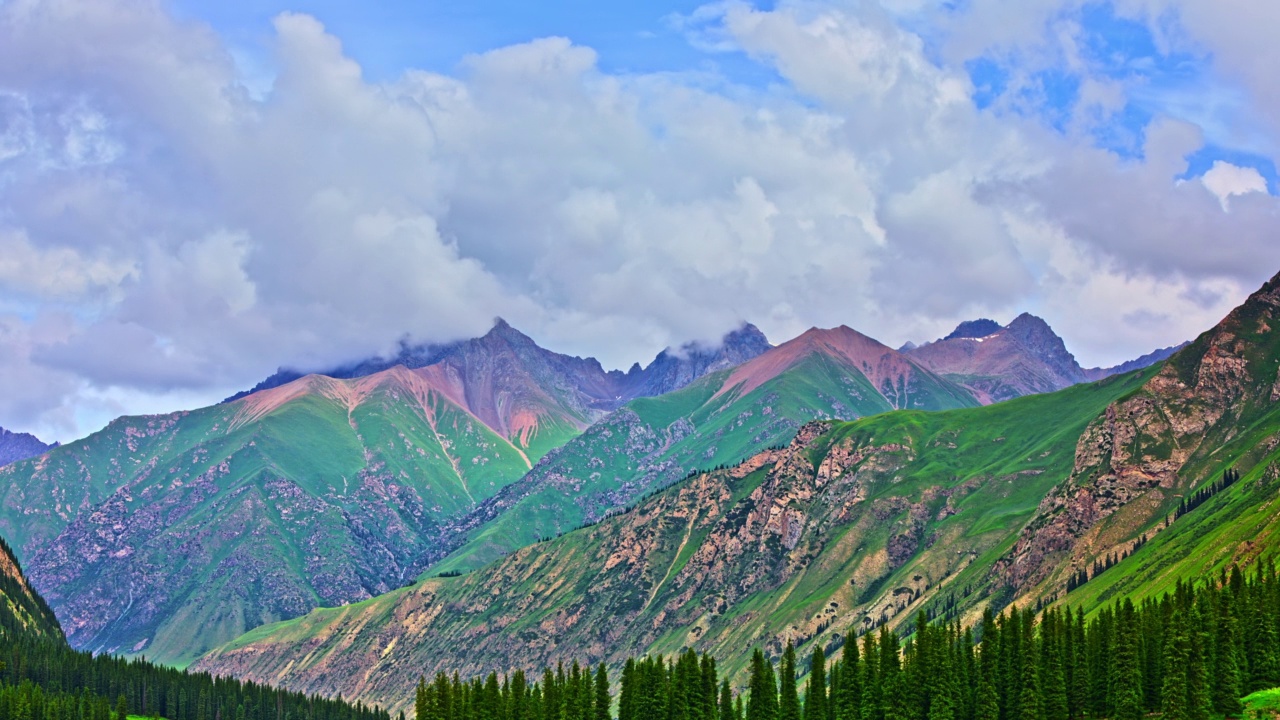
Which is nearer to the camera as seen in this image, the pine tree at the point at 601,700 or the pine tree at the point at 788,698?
the pine tree at the point at 788,698

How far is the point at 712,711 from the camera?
19175 cm

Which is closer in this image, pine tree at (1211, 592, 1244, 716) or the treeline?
pine tree at (1211, 592, 1244, 716)

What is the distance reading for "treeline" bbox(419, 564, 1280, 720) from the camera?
15150cm

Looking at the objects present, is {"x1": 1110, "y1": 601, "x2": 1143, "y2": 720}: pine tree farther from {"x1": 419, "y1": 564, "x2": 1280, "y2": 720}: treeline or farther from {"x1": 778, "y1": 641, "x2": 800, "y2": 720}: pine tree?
{"x1": 778, "y1": 641, "x2": 800, "y2": 720}: pine tree

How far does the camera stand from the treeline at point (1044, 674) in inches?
5965

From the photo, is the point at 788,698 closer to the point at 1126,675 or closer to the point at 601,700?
the point at 601,700

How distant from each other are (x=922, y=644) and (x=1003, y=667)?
Result: 455 inches

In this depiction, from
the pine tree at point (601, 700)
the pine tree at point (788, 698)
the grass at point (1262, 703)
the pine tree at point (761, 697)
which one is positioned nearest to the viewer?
the grass at point (1262, 703)

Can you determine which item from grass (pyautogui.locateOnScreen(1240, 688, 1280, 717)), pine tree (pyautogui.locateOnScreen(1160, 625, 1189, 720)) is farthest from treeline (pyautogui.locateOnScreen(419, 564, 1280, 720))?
grass (pyautogui.locateOnScreen(1240, 688, 1280, 717))

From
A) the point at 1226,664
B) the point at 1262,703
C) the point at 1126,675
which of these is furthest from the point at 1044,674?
the point at 1262,703

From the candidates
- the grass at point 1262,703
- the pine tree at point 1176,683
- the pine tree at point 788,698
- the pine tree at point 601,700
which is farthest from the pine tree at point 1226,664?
the pine tree at point 601,700

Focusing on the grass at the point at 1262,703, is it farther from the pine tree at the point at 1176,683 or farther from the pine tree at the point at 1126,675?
the pine tree at the point at 1126,675

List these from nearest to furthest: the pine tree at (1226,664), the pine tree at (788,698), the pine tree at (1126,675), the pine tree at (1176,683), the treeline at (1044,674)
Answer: the pine tree at (1176,683) < the pine tree at (1226,664) < the treeline at (1044,674) < the pine tree at (1126,675) < the pine tree at (788,698)

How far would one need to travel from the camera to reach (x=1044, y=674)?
174250 millimetres
